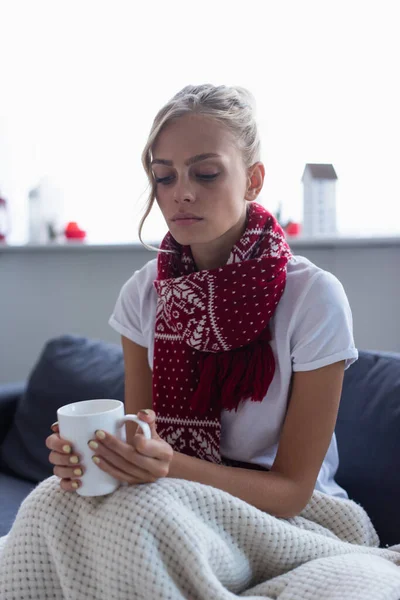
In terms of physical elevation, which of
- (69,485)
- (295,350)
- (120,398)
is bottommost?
(120,398)

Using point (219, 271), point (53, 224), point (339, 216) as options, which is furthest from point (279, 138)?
point (219, 271)

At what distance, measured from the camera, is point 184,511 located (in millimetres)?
939

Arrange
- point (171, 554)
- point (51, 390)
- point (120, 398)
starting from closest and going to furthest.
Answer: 1. point (171, 554)
2. point (120, 398)
3. point (51, 390)

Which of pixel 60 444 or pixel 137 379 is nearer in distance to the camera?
pixel 60 444

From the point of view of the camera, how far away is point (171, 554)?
896 mm

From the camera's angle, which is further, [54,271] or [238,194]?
[54,271]

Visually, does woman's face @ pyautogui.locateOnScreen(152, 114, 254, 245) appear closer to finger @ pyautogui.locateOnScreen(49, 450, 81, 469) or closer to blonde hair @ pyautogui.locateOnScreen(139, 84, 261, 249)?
blonde hair @ pyautogui.locateOnScreen(139, 84, 261, 249)

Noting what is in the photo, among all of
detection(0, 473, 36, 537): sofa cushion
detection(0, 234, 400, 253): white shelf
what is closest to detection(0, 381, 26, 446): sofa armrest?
detection(0, 473, 36, 537): sofa cushion

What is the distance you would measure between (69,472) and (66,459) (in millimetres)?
27

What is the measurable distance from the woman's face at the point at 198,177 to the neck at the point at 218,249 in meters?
0.08

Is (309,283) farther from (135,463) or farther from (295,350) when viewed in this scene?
(135,463)

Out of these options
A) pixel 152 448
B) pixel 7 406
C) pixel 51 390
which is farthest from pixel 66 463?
pixel 7 406

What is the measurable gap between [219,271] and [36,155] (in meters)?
1.85

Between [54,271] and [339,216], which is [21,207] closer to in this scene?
[54,271]
